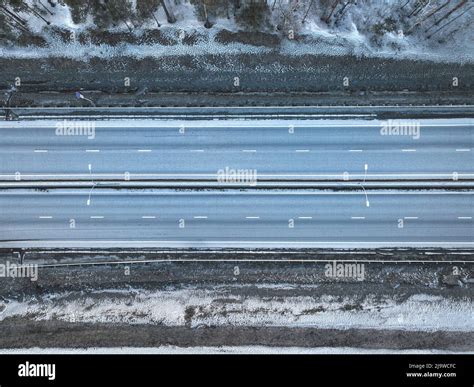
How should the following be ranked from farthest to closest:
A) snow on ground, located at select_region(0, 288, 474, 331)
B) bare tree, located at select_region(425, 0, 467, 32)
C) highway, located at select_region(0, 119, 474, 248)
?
1. highway, located at select_region(0, 119, 474, 248)
2. snow on ground, located at select_region(0, 288, 474, 331)
3. bare tree, located at select_region(425, 0, 467, 32)

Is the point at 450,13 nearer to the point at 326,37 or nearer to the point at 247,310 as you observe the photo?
the point at 326,37

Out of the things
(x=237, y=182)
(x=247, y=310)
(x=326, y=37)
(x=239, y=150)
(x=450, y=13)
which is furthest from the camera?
(x=237, y=182)

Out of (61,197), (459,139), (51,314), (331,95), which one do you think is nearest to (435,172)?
(459,139)

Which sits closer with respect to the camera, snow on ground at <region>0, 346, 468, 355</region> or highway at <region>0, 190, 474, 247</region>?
snow on ground at <region>0, 346, 468, 355</region>

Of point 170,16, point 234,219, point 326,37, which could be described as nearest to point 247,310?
point 234,219

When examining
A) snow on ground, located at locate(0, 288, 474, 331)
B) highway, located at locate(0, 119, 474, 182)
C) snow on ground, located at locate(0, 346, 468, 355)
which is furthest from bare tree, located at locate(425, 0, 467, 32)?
snow on ground, located at locate(0, 346, 468, 355)

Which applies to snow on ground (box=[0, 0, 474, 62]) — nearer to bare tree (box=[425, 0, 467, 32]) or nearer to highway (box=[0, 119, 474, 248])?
bare tree (box=[425, 0, 467, 32])
